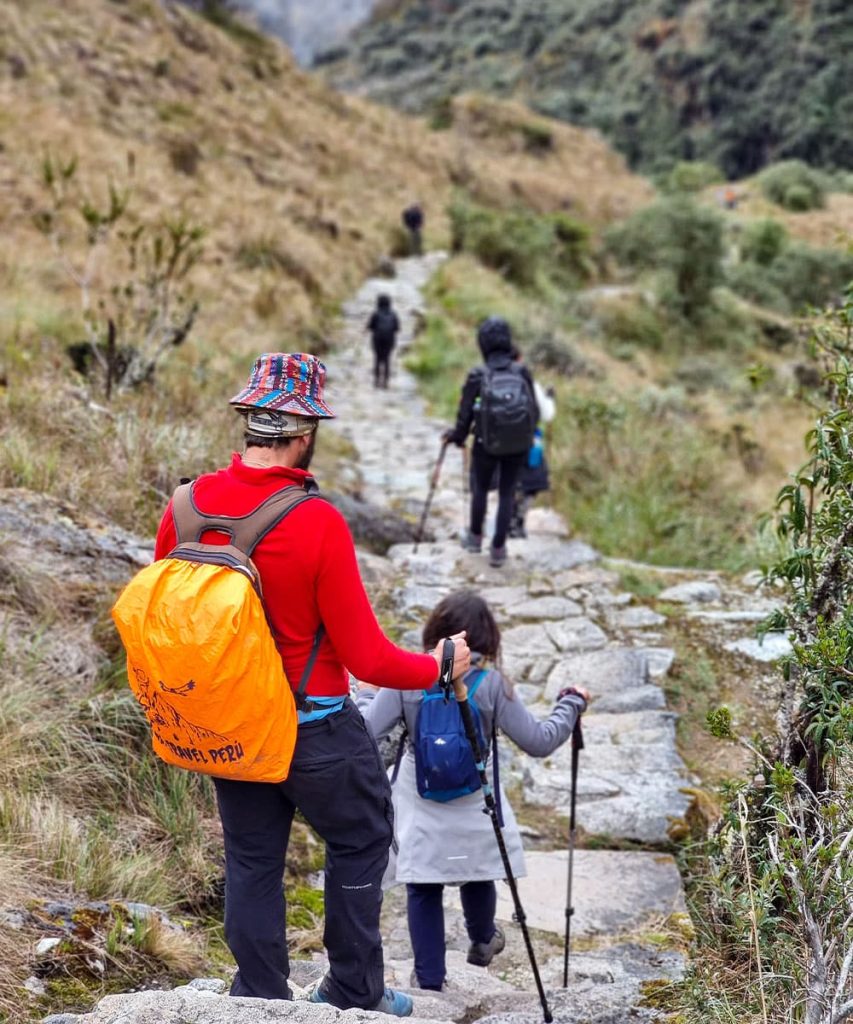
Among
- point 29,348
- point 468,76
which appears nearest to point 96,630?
point 29,348

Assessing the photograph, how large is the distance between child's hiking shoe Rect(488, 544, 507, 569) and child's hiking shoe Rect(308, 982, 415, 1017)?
4.47m

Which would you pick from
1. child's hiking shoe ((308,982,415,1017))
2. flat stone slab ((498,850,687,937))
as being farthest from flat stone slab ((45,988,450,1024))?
flat stone slab ((498,850,687,937))

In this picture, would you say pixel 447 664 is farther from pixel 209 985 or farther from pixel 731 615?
pixel 731 615

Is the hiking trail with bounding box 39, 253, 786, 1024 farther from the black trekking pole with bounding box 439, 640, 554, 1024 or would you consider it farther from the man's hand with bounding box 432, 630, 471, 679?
the man's hand with bounding box 432, 630, 471, 679

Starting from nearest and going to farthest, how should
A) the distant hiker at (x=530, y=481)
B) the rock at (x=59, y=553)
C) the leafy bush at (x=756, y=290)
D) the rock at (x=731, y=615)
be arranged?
the rock at (x=59, y=553) < the rock at (x=731, y=615) < the distant hiker at (x=530, y=481) < the leafy bush at (x=756, y=290)

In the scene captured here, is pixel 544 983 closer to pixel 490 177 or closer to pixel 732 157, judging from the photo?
pixel 490 177

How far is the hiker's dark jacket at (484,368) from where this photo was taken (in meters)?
6.43

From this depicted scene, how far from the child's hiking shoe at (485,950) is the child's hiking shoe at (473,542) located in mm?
4063

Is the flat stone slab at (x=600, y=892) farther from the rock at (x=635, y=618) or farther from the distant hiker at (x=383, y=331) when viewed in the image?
the distant hiker at (x=383, y=331)

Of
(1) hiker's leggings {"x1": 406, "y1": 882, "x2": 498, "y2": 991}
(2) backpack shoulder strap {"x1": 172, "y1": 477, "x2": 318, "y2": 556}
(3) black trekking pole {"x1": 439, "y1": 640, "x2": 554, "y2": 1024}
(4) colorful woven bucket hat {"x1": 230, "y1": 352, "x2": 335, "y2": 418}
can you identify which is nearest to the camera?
(2) backpack shoulder strap {"x1": 172, "y1": 477, "x2": 318, "y2": 556}

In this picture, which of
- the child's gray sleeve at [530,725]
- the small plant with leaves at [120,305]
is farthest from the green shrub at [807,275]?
the child's gray sleeve at [530,725]

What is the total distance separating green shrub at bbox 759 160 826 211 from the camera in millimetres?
46594

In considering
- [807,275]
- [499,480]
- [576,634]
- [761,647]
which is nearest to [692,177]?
[807,275]

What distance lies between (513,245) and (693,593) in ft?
57.3
